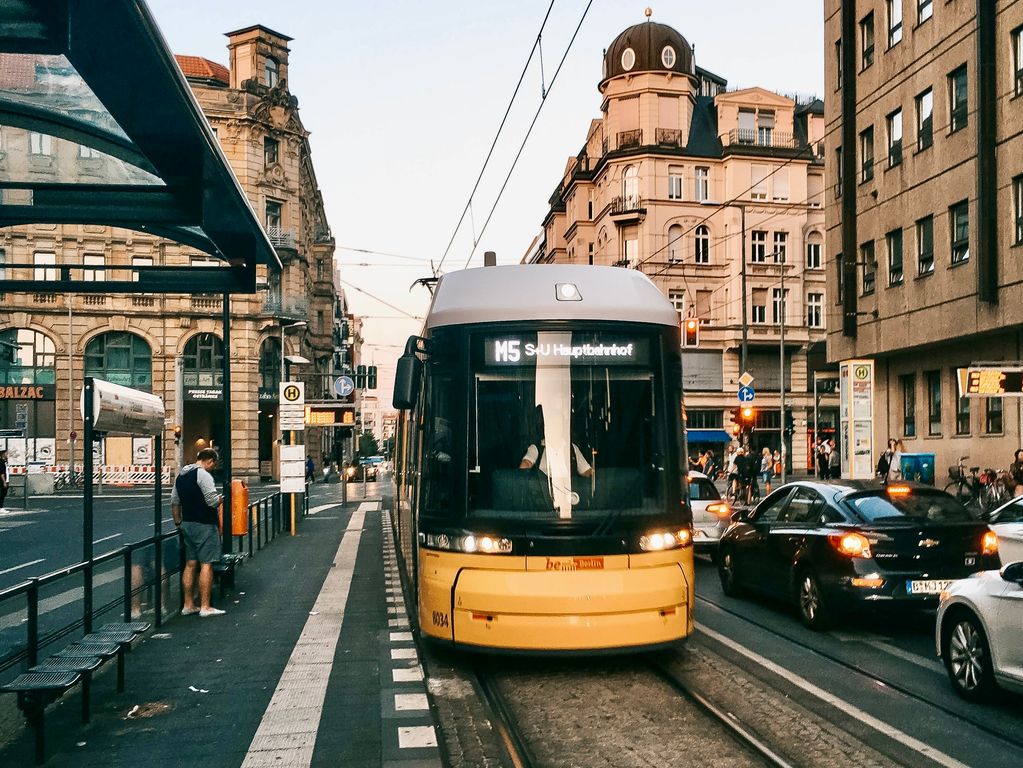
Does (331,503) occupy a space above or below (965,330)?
below

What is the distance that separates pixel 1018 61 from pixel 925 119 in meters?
4.15

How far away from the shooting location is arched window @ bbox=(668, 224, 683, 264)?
5978 cm

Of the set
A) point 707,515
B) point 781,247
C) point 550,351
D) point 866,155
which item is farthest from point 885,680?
point 781,247

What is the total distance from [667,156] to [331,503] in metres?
29.9

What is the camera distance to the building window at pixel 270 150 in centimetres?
5697

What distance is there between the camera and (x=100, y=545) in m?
22.4

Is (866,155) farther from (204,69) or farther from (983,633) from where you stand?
(204,69)

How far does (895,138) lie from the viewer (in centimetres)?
3098

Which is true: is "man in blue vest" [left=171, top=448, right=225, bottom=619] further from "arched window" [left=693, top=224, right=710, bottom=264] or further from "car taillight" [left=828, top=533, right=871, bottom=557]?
"arched window" [left=693, top=224, right=710, bottom=264]

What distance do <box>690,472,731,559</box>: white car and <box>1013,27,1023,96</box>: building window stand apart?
13.6 m

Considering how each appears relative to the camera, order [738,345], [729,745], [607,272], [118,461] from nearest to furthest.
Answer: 1. [729,745]
2. [607,272]
3. [118,461]
4. [738,345]

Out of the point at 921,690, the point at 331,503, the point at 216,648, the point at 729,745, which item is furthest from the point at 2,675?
the point at 331,503

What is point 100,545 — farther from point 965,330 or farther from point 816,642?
point 965,330

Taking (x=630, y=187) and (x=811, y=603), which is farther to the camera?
(x=630, y=187)
